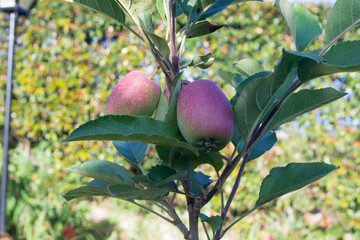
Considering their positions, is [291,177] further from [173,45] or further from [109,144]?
[109,144]

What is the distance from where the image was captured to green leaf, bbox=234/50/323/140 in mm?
394

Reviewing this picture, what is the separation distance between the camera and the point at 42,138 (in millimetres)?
3402

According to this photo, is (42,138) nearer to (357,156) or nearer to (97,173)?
(357,156)

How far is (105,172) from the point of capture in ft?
1.66

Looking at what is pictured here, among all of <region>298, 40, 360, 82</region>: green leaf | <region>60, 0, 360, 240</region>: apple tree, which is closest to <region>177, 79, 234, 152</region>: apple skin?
<region>60, 0, 360, 240</region>: apple tree

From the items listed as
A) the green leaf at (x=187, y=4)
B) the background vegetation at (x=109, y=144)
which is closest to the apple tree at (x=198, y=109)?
the green leaf at (x=187, y=4)

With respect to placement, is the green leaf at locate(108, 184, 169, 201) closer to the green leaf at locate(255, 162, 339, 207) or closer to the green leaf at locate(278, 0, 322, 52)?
the green leaf at locate(255, 162, 339, 207)

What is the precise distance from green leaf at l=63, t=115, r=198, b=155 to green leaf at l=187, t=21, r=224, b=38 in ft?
0.67

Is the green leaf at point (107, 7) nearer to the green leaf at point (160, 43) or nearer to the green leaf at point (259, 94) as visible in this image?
the green leaf at point (160, 43)

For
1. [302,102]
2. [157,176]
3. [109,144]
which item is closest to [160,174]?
[157,176]

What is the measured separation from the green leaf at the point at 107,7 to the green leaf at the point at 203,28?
4.3 inches

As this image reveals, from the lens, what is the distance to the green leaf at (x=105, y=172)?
494 mm

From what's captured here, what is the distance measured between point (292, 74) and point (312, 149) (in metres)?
2.35

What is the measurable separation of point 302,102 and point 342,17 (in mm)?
126
